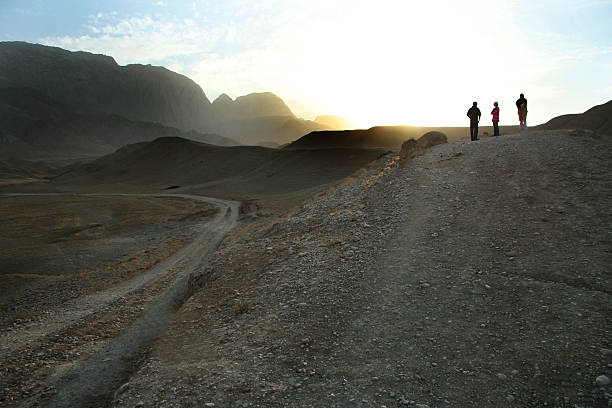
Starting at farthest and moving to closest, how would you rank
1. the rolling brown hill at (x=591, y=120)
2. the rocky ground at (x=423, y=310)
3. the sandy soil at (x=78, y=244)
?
the rolling brown hill at (x=591, y=120), the sandy soil at (x=78, y=244), the rocky ground at (x=423, y=310)

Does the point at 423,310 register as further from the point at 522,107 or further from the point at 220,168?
the point at 220,168

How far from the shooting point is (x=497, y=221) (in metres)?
11.3

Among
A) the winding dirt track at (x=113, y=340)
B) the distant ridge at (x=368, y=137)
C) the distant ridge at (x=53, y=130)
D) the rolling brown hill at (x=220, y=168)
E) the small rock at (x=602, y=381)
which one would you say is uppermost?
the distant ridge at (x=53, y=130)

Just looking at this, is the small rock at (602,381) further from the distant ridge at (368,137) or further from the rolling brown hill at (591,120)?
the distant ridge at (368,137)

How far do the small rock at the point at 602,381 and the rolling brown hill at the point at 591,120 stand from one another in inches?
2547

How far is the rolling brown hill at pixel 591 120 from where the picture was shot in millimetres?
59025

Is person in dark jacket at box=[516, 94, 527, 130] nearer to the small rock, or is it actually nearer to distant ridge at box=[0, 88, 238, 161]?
the small rock

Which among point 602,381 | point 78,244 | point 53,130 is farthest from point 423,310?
point 53,130

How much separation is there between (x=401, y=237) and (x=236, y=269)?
5.81m

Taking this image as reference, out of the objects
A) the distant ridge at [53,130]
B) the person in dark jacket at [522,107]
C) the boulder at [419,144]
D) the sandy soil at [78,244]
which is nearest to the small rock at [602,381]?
the boulder at [419,144]

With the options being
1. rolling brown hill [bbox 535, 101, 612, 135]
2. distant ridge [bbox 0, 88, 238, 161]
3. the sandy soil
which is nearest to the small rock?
the sandy soil

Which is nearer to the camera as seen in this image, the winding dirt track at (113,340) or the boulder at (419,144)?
the winding dirt track at (113,340)

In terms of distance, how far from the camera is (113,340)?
12.3 m

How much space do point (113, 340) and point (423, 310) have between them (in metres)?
10.1
